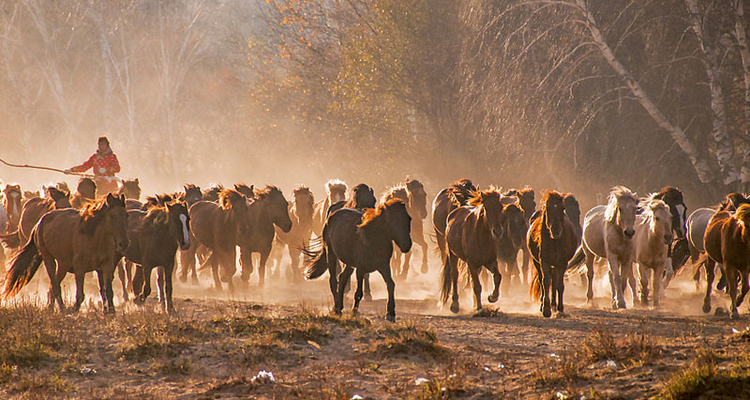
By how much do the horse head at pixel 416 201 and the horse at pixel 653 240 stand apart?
6.66m

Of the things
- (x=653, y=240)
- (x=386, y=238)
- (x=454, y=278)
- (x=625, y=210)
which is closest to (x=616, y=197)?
(x=625, y=210)

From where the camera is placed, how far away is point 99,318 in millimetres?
10461

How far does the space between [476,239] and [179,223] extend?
460 cm

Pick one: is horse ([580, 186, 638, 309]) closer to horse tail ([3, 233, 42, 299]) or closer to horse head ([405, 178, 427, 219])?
horse head ([405, 178, 427, 219])

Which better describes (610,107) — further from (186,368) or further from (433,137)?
(186,368)

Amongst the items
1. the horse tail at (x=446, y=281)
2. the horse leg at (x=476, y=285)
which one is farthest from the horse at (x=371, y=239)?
the horse tail at (x=446, y=281)

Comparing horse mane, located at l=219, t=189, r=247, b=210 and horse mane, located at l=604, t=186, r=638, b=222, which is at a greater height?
horse mane, located at l=219, t=189, r=247, b=210

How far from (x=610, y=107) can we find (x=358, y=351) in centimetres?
1444

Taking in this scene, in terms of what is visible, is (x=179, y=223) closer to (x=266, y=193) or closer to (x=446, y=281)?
(x=266, y=193)

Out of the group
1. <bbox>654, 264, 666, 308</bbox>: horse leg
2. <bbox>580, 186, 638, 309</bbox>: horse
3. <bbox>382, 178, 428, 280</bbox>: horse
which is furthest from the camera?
<bbox>382, 178, 428, 280</bbox>: horse

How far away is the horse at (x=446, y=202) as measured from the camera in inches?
581

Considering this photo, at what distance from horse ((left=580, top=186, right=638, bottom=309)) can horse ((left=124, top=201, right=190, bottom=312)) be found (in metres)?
6.84

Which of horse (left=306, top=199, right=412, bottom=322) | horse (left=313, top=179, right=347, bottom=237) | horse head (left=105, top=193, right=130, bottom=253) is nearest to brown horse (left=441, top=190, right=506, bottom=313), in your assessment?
horse (left=306, top=199, right=412, bottom=322)

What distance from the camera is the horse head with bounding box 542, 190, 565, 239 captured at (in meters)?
11.8
